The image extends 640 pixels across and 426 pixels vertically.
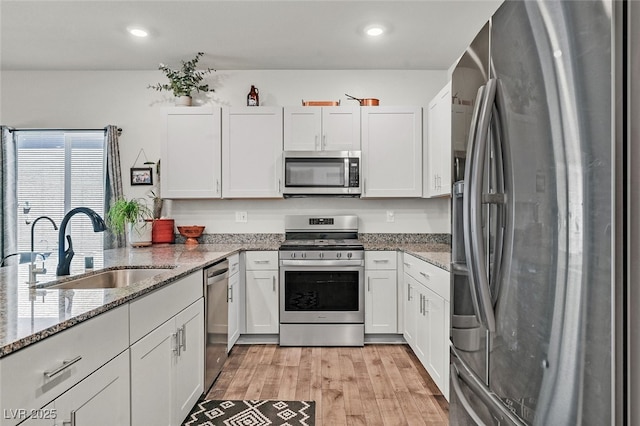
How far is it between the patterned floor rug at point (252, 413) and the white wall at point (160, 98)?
2.03 m

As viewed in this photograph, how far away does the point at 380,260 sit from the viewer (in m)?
3.52

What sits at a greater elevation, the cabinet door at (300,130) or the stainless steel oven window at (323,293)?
the cabinet door at (300,130)

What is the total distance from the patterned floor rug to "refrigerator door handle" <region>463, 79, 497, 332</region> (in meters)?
1.58

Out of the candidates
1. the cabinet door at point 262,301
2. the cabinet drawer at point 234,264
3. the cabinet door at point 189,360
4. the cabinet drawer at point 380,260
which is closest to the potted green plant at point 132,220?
the cabinet drawer at point 234,264

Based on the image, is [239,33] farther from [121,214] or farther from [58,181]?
[58,181]

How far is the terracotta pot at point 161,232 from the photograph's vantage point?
12.8 ft

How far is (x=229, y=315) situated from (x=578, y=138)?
288 cm

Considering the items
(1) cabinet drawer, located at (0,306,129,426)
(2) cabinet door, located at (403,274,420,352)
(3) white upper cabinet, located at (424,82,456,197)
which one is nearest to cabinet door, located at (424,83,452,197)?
(3) white upper cabinet, located at (424,82,456,197)

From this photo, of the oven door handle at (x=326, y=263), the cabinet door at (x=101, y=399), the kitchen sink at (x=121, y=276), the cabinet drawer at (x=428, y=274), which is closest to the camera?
the cabinet door at (x=101, y=399)

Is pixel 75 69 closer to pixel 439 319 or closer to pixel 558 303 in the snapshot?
pixel 439 319

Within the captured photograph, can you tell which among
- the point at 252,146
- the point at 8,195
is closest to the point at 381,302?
the point at 252,146

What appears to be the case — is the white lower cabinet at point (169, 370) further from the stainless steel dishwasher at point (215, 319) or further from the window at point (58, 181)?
the window at point (58, 181)

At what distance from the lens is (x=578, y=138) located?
767 mm

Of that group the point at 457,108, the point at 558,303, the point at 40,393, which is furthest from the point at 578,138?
the point at 40,393
